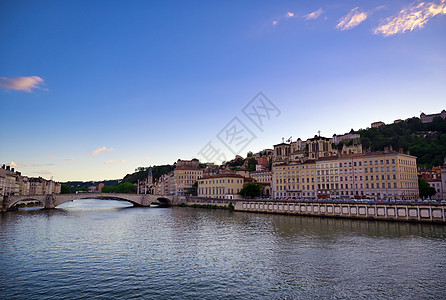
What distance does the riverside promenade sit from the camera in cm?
4353

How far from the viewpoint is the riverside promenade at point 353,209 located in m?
43.5

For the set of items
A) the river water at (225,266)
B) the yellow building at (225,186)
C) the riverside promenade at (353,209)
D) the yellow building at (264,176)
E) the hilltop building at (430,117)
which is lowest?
the river water at (225,266)

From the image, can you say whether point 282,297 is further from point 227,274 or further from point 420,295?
point 420,295

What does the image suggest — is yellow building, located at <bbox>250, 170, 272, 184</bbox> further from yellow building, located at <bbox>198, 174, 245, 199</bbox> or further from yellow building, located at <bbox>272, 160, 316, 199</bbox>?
yellow building, located at <bbox>272, 160, 316, 199</bbox>

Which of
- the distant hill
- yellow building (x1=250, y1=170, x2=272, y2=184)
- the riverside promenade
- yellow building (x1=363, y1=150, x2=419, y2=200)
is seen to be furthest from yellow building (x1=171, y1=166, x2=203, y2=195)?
the distant hill

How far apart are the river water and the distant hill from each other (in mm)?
102907

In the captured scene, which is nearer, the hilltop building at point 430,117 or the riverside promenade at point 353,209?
the riverside promenade at point 353,209

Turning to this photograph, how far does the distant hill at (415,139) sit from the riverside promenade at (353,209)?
74.2m

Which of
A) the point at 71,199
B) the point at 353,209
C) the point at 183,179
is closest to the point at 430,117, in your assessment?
the point at 183,179

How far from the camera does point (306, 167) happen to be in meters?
80.6

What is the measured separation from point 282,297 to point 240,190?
7762 cm

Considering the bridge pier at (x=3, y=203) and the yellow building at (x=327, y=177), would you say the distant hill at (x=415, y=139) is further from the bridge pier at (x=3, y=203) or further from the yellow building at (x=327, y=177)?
the bridge pier at (x=3, y=203)

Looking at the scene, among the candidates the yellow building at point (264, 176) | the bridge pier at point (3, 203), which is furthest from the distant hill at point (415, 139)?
the bridge pier at point (3, 203)

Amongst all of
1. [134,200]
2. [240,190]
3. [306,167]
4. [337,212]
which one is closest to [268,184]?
[240,190]
